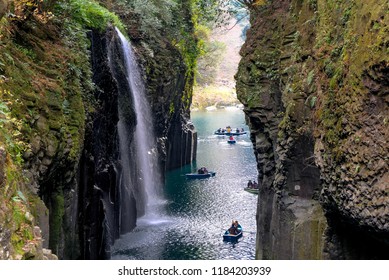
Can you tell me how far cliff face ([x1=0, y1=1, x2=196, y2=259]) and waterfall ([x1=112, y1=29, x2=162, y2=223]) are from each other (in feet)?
2.34

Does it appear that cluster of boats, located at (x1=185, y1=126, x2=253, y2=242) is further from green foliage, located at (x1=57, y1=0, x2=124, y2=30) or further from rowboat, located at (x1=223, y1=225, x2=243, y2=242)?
green foliage, located at (x1=57, y1=0, x2=124, y2=30)

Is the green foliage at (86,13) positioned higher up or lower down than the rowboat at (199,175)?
higher up

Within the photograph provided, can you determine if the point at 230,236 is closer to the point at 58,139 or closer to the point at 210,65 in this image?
the point at 58,139

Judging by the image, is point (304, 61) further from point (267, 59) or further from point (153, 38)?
point (153, 38)

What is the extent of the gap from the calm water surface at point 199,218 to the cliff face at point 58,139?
1723 mm

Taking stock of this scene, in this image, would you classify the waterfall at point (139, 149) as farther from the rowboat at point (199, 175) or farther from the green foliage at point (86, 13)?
the rowboat at point (199, 175)

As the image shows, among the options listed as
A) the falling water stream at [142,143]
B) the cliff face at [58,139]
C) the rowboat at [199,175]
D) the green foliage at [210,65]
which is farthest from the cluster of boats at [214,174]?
the green foliage at [210,65]

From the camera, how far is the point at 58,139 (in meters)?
14.1

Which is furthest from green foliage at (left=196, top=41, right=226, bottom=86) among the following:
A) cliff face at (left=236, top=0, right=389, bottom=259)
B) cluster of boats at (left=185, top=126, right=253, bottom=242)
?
cliff face at (left=236, top=0, right=389, bottom=259)

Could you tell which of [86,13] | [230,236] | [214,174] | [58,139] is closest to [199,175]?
[214,174]

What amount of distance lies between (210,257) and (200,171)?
60.1ft

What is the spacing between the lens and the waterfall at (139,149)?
28.2 metres

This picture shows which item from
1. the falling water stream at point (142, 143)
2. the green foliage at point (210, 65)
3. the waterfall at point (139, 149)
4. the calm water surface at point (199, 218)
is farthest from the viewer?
the green foliage at point (210, 65)

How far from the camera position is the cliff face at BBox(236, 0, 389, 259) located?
10.6m
